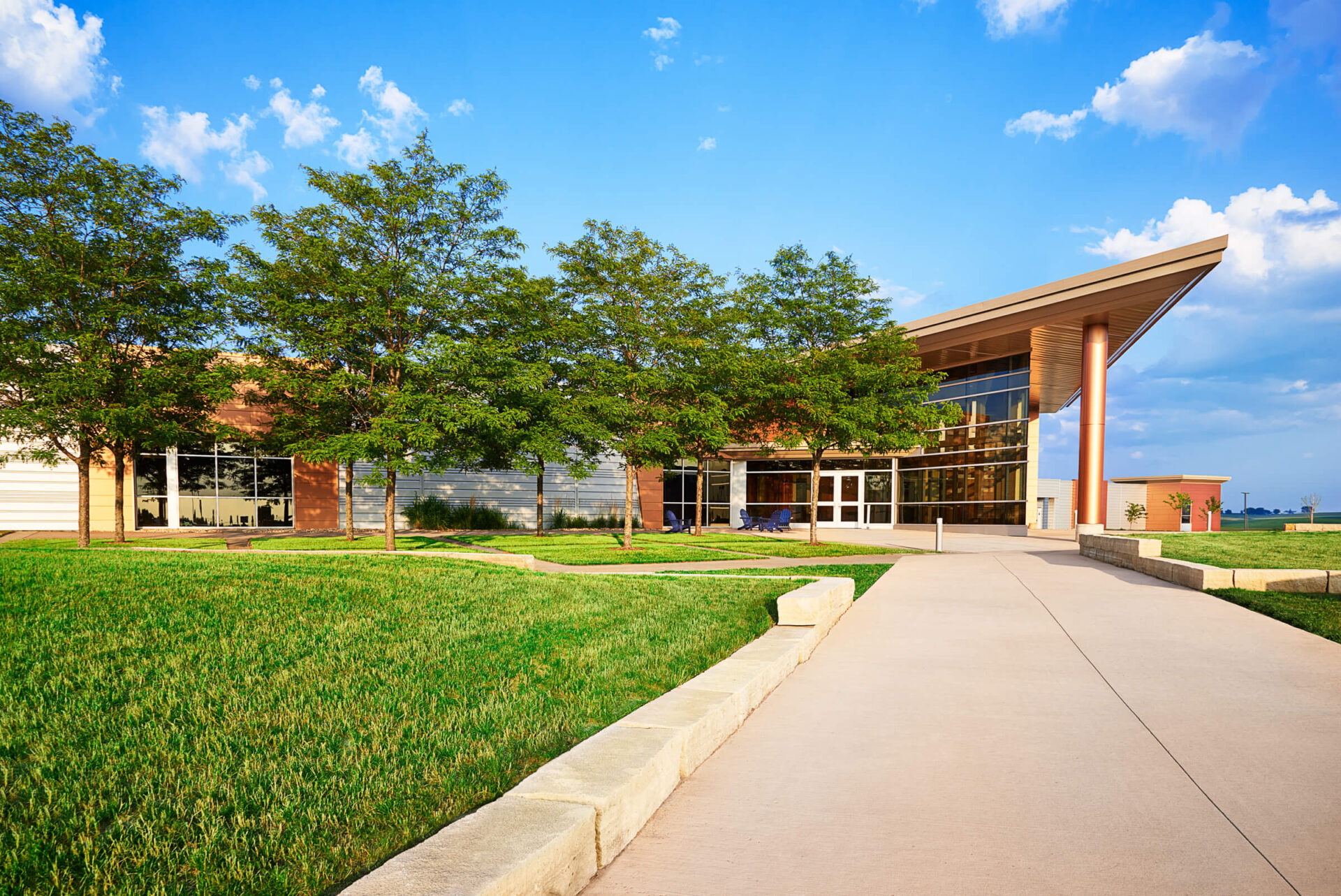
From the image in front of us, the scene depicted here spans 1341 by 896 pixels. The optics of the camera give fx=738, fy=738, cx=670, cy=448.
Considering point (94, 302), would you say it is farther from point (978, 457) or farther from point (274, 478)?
point (978, 457)

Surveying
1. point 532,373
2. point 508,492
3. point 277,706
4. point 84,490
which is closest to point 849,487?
point 508,492

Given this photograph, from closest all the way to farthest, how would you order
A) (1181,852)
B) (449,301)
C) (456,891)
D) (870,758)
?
(456,891) → (1181,852) → (870,758) → (449,301)

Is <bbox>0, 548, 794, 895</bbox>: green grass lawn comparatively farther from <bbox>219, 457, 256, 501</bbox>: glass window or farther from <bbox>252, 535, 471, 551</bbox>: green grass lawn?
<bbox>219, 457, 256, 501</bbox>: glass window

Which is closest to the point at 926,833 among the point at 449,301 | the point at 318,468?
the point at 449,301

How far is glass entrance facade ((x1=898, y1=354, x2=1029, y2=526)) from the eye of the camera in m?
29.7

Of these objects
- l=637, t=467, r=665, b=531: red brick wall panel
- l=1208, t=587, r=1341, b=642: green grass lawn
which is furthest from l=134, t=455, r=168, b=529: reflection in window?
l=1208, t=587, r=1341, b=642: green grass lawn

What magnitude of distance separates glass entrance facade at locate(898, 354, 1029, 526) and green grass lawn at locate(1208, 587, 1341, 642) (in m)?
19.1

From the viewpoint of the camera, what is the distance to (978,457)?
3122 cm

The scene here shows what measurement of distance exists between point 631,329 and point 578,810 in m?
17.9

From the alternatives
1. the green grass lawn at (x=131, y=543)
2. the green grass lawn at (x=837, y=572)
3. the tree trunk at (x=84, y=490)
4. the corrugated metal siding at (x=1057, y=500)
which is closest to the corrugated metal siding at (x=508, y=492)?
the green grass lawn at (x=131, y=543)

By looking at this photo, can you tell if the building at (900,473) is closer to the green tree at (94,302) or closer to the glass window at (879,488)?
the glass window at (879,488)

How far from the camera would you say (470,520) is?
2886cm

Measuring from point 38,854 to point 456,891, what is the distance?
70.6 inches

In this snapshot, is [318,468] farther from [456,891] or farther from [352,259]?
[456,891]
